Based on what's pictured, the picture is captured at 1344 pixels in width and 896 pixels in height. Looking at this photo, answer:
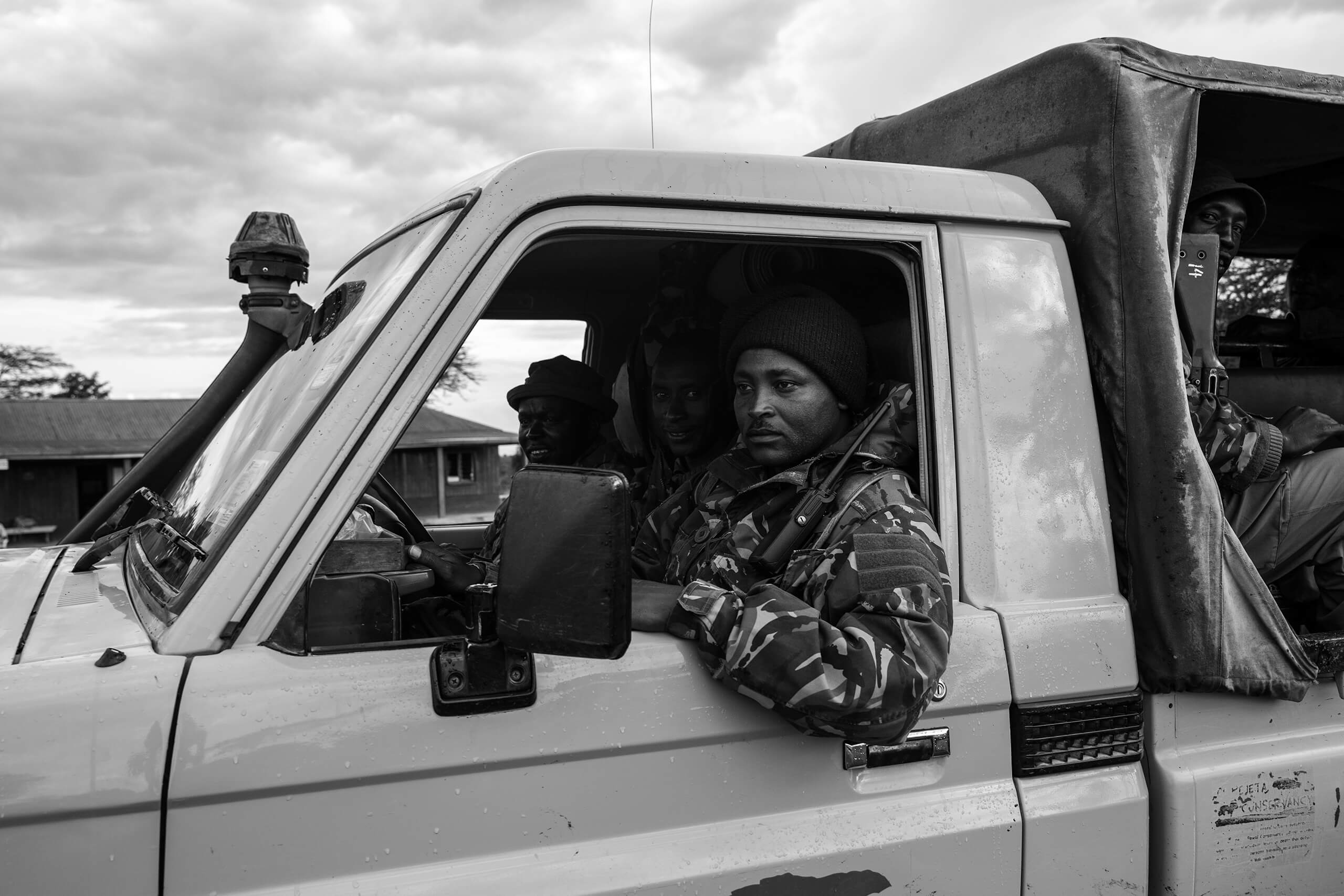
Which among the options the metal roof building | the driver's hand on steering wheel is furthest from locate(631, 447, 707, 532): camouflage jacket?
the metal roof building

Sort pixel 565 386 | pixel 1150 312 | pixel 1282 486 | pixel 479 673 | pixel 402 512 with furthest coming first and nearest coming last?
pixel 565 386 → pixel 402 512 → pixel 1282 486 → pixel 1150 312 → pixel 479 673

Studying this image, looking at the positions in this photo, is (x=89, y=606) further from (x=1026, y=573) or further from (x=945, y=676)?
(x=1026, y=573)

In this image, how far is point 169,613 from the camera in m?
1.50

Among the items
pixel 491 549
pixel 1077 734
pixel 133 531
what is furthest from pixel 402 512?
pixel 1077 734

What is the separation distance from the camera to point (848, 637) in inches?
63.0

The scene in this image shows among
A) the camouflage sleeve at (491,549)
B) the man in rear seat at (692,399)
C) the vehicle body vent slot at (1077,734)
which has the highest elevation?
the man in rear seat at (692,399)

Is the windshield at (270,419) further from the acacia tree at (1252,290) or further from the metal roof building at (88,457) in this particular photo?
the metal roof building at (88,457)

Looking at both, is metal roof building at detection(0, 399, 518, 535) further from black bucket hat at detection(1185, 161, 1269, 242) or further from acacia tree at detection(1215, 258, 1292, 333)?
black bucket hat at detection(1185, 161, 1269, 242)

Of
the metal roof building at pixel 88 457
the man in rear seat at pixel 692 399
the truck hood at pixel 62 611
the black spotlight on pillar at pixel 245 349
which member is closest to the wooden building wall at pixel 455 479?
the metal roof building at pixel 88 457

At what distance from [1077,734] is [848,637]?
20.6 inches

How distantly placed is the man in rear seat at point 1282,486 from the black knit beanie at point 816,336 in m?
0.69

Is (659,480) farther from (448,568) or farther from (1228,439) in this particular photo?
(1228,439)

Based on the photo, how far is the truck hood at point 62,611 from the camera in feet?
4.79

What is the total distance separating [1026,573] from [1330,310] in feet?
8.88
